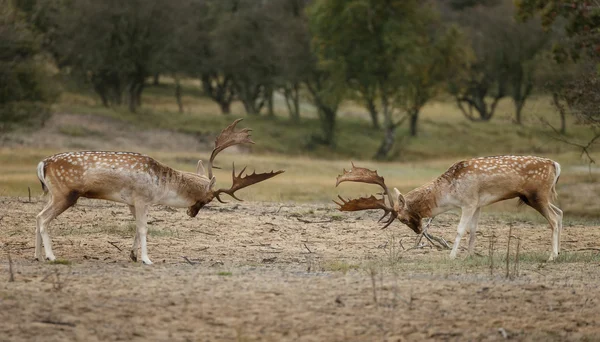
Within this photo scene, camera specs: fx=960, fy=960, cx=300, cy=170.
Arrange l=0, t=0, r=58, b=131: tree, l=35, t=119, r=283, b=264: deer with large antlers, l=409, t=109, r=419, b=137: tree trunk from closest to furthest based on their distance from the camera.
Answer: l=35, t=119, r=283, b=264: deer with large antlers < l=0, t=0, r=58, b=131: tree < l=409, t=109, r=419, b=137: tree trunk

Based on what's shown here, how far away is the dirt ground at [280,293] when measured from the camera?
31.5 ft

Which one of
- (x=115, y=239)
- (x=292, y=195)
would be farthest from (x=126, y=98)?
(x=115, y=239)

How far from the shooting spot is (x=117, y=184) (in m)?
13.3

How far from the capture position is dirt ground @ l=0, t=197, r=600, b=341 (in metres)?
9.59

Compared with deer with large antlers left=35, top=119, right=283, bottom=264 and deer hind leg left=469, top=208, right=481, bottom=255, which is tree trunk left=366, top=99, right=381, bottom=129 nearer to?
deer hind leg left=469, top=208, right=481, bottom=255

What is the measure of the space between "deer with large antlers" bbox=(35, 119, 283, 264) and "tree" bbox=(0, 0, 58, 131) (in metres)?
25.5

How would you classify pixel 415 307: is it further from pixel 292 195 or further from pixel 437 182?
pixel 292 195

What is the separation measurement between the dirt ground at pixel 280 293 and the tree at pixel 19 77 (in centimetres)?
2361

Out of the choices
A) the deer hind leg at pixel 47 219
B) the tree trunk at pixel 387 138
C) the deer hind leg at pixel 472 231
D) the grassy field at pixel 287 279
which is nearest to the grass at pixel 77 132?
the tree trunk at pixel 387 138

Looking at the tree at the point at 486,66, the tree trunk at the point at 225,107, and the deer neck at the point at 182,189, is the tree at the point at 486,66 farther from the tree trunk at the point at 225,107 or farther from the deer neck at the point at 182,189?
the deer neck at the point at 182,189

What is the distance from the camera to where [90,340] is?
30.0ft

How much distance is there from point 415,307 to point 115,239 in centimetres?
658

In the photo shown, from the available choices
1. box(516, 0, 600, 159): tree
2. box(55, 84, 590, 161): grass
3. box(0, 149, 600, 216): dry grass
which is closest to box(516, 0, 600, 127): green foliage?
box(516, 0, 600, 159): tree

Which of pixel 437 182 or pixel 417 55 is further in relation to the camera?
pixel 417 55
